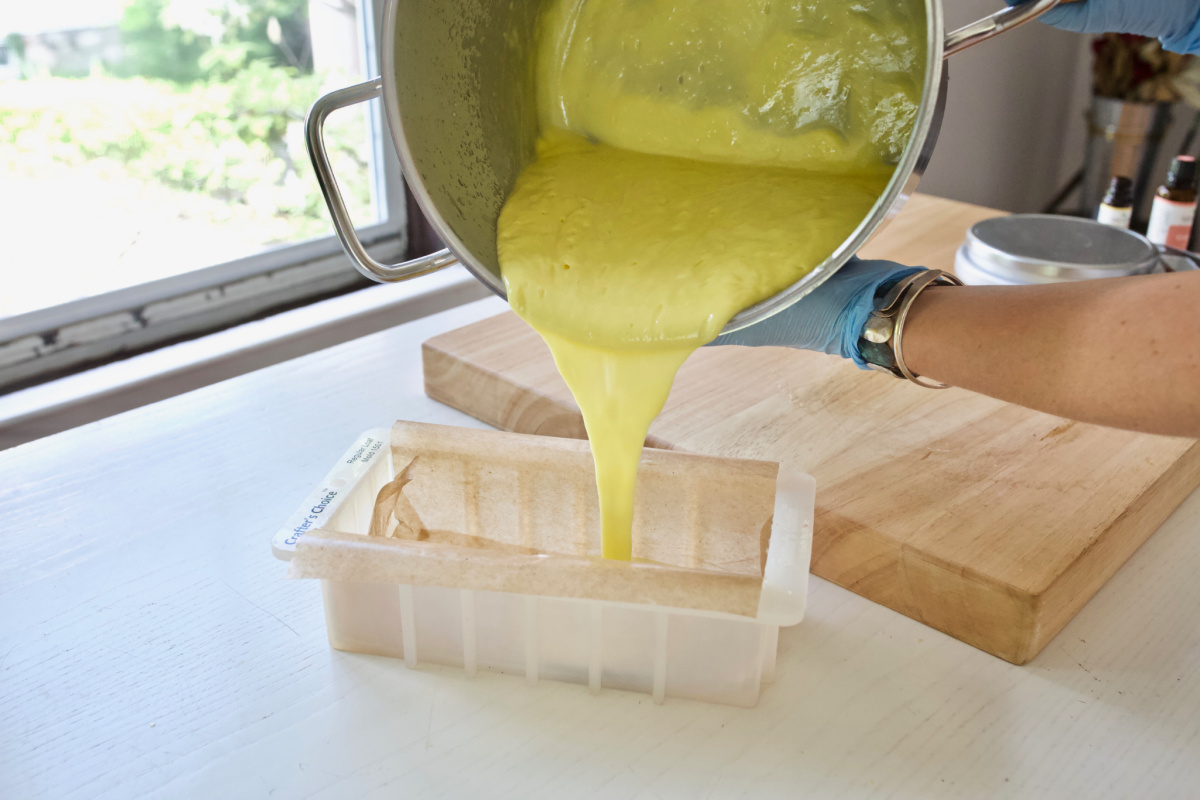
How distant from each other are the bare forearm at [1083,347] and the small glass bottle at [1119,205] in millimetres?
811

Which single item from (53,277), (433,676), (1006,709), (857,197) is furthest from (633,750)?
(53,277)

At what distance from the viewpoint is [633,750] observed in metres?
0.62

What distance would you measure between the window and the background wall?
112 cm

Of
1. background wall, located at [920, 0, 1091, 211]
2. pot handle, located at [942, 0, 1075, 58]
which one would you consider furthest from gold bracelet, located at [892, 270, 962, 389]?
background wall, located at [920, 0, 1091, 211]

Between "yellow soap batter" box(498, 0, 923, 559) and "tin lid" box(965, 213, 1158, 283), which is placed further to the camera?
"tin lid" box(965, 213, 1158, 283)

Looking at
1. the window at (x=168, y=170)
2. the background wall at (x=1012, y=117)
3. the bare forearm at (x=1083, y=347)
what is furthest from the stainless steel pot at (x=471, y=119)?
the background wall at (x=1012, y=117)

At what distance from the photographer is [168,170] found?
1.43 meters

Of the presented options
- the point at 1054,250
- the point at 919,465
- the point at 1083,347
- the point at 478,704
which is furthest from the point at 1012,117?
the point at 478,704

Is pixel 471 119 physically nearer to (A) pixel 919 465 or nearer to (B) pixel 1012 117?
(A) pixel 919 465

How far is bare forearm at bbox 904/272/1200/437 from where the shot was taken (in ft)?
2.01

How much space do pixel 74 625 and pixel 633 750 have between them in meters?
0.43

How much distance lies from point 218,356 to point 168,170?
321 millimetres

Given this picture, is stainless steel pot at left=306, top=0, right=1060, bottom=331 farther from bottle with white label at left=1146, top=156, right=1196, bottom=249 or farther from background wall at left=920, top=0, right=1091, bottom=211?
background wall at left=920, top=0, right=1091, bottom=211

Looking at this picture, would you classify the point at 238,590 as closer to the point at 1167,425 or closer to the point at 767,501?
the point at 767,501
